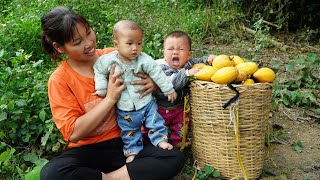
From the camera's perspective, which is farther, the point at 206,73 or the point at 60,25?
the point at 206,73

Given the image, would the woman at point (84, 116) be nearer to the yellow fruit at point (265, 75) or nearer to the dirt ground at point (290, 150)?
the dirt ground at point (290, 150)

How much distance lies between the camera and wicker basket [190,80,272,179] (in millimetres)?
2591

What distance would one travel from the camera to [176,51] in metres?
2.91

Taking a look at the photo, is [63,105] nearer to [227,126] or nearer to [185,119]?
[185,119]

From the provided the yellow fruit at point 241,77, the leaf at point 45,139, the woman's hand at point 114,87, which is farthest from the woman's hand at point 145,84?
the leaf at point 45,139

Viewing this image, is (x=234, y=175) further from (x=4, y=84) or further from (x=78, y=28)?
(x=4, y=84)

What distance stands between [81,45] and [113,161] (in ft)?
2.66

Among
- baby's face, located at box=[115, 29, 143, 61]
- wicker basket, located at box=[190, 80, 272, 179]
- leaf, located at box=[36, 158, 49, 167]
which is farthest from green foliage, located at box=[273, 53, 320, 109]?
leaf, located at box=[36, 158, 49, 167]

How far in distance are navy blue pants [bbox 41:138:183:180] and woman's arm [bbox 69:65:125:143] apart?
14 centimetres

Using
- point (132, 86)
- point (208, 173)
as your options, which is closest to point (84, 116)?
point (132, 86)

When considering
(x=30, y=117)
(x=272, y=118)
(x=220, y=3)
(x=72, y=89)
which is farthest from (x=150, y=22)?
(x=72, y=89)

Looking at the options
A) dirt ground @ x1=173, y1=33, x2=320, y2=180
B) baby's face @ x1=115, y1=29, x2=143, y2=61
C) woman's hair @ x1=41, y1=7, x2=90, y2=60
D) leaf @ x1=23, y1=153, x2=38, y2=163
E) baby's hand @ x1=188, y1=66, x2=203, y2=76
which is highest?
woman's hair @ x1=41, y1=7, x2=90, y2=60

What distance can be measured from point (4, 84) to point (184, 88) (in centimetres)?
146

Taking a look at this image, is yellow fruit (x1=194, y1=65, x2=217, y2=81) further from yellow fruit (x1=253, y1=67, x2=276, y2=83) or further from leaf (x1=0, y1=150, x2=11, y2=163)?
leaf (x1=0, y1=150, x2=11, y2=163)
